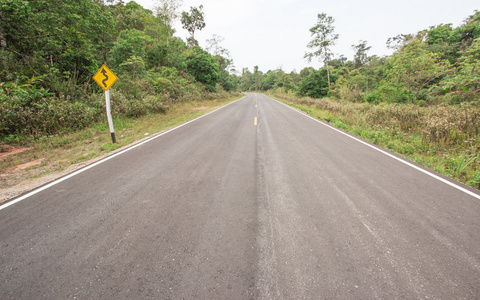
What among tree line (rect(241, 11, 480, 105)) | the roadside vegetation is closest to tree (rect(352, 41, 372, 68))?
tree line (rect(241, 11, 480, 105))

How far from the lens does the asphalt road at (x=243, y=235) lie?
1.65 m

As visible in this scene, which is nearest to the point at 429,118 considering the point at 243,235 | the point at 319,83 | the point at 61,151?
the point at 243,235

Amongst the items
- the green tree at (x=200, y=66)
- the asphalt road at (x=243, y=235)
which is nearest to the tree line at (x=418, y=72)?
the asphalt road at (x=243, y=235)

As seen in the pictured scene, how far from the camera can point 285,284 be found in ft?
5.44

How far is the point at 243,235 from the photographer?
2242 millimetres

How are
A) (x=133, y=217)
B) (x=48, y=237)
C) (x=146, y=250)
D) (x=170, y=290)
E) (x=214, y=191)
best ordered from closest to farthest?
(x=170, y=290) < (x=146, y=250) < (x=48, y=237) < (x=133, y=217) < (x=214, y=191)

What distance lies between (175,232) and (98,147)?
5380 mm

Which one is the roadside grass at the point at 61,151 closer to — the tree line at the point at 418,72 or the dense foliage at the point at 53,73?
the dense foliage at the point at 53,73

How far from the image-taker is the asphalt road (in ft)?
5.40

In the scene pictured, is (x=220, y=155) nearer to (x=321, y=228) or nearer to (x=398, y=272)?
(x=321, y=228)

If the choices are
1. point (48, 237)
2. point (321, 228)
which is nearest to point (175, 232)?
point (48, 237)

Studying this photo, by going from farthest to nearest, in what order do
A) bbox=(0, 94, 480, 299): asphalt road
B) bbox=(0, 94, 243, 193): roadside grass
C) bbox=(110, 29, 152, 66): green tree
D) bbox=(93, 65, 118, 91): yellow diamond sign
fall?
bbox=(110, 29, 152, 66): green tree, bbox=(93, 65, 118, 91): yellow diamond sign, bbox=(0, 94, 243, 193): roadside grass, bbox=(0, 94, 480, 299): asphalt road

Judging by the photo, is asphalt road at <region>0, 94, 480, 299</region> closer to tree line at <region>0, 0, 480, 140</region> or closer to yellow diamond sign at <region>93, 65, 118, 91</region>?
yellow diamond sign at <region>93, 65, 118, 91</region>

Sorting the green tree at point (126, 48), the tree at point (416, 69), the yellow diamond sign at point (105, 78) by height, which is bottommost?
the yellow diamond sign at point (105, 78)
